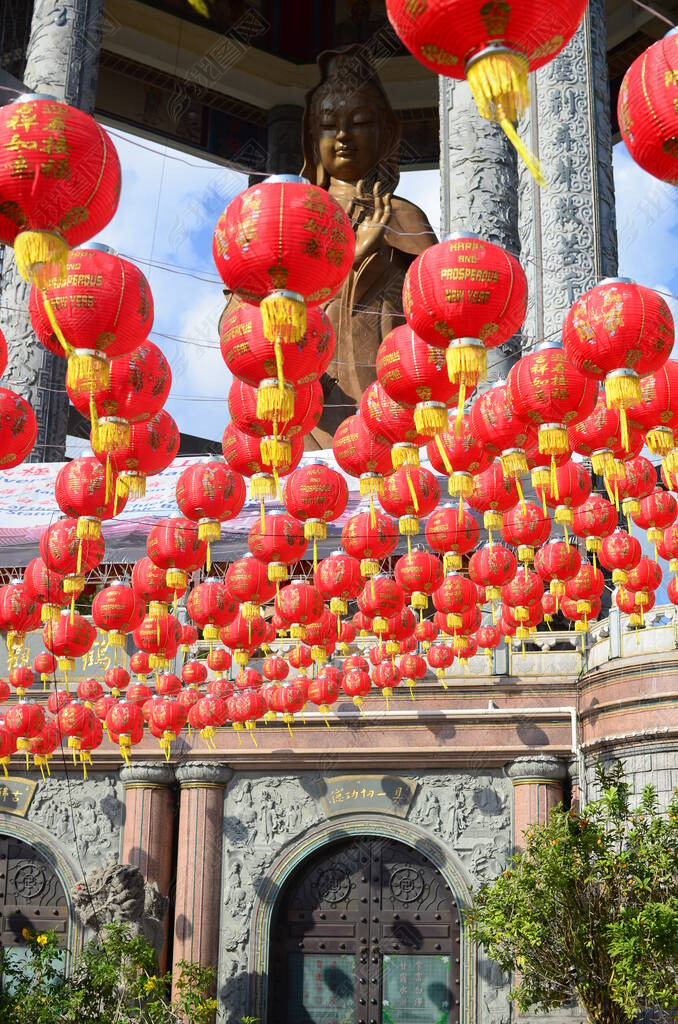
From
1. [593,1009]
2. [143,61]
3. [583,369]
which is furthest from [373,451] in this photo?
[143,61]

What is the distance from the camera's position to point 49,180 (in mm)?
5848

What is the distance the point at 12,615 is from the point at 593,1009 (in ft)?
22.3

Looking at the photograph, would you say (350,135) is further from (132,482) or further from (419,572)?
(132,482)

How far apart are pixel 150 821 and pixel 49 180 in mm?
13748

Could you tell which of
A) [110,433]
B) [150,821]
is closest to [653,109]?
[110,433]

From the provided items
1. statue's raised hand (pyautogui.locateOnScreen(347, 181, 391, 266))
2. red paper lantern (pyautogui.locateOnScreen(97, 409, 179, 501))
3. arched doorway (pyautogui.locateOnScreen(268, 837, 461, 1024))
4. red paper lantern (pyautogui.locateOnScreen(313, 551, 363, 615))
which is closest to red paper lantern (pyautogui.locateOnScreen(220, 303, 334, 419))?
red paper lantern (pyautogui.locateOnScreen(97, 409, 179, 501))

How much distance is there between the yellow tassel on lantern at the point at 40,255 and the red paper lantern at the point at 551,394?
359 cm

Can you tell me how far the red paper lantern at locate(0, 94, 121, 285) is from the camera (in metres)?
5.82

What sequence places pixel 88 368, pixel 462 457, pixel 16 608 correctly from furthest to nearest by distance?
pixel 16 608
pixel 462 457
pixel 88 368

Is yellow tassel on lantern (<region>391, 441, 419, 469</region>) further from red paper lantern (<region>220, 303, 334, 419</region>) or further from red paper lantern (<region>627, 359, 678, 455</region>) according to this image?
red paper lantern (<region>220, 303, 334, 419</region>)

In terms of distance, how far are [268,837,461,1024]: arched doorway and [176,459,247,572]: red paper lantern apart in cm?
911

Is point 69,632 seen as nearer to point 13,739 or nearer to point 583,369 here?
point 13,739

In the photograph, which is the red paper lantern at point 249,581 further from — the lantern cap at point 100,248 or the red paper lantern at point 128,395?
the lantern cap at point 100,248

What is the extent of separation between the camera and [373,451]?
9695 millimetres
